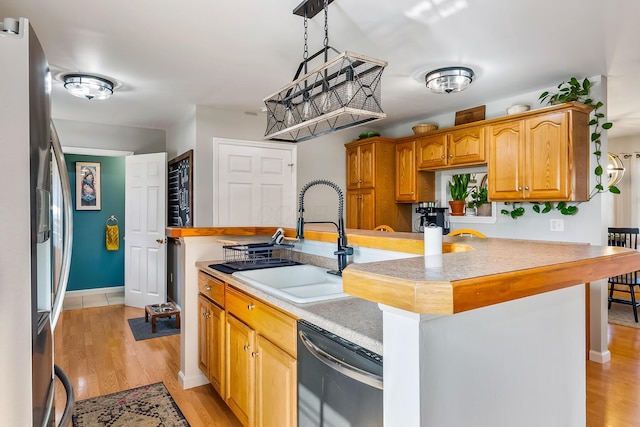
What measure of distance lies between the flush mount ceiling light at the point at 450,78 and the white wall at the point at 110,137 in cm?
395

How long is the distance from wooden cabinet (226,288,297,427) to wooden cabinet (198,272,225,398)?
0.34 ft

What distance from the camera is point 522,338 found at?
107cm

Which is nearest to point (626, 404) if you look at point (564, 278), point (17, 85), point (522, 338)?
point (522, 338)

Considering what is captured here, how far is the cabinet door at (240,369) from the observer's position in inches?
75.4

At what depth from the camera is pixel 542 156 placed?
11.3ft

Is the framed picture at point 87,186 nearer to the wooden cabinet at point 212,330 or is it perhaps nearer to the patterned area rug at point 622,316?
the wooden cabinet at point 212,330

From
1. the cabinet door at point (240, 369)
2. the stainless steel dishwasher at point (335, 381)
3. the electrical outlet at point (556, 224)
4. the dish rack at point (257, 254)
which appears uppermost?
the electrical outlet at point (556, 224)

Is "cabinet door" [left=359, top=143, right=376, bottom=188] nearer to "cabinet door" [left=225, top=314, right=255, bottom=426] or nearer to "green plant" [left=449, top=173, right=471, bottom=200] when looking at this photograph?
"green plant" [left=449, top=173, right=471, bottom=200]

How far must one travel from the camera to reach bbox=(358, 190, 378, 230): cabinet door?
4922 mm

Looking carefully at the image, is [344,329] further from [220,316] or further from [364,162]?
[364,162]

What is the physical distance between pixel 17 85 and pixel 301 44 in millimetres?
2185

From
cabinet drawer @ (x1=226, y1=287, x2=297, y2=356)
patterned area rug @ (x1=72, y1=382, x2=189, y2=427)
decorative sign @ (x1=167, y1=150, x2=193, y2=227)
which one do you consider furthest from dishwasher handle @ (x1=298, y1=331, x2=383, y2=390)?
decorative sign @ (x1=167, y1=150, x2=193, y2=227)

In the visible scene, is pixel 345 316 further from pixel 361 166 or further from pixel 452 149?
pixel 361 166

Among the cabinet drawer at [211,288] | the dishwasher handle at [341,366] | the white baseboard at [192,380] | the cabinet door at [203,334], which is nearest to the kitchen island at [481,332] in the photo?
the dishwasher handle at [341,366]
